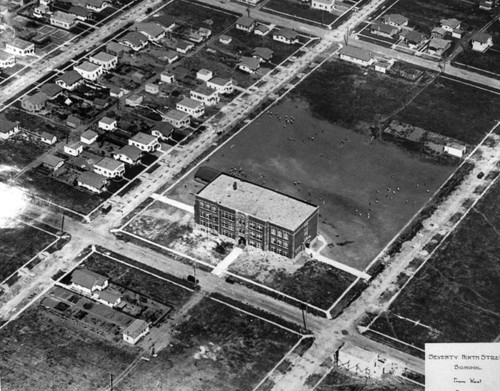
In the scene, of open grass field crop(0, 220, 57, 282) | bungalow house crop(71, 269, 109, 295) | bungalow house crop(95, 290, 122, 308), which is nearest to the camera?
bungalow house crop(95, 290, 122, 308)

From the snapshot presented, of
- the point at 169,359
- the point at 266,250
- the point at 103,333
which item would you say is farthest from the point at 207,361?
the point at 266,250

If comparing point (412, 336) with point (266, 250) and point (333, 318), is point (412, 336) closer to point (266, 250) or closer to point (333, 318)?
point (333, 318)
